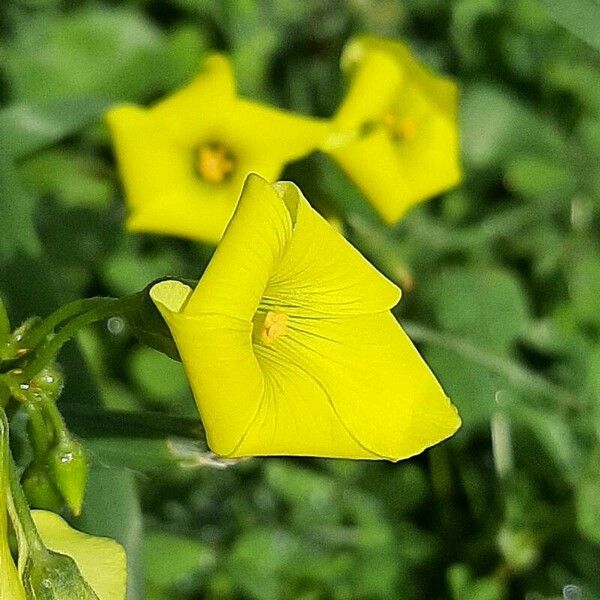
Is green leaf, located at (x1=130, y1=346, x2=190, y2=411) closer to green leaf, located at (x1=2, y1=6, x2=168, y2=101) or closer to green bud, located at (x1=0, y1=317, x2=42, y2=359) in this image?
green leaf, located at (x1=2, y1=6, x2=168, y2=101)

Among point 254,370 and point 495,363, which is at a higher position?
point 254,370

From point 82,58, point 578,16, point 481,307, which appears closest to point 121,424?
point 578,16

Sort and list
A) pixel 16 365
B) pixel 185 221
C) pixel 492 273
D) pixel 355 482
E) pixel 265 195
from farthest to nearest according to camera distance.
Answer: pixel 492 273 < pixel 355 482 < pixel 185 221 < pixel 16 365 < pixel 265 195

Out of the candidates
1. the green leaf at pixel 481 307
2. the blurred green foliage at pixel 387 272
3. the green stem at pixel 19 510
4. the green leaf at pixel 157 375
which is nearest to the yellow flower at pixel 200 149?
the blurred green foliage at pixel 387 272

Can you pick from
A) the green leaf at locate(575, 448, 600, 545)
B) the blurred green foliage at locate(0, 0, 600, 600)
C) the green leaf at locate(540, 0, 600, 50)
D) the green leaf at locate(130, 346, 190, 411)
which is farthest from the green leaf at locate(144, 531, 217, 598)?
the green leaf at locate(540, 0, 600, 50)

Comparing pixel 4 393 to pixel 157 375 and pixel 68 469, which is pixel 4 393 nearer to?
pixel 68 469

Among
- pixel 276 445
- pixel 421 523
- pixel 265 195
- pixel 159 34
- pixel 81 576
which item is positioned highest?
pixel 265 195

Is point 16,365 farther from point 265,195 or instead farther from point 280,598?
point 280,598

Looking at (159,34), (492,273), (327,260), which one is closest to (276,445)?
(327,260)
